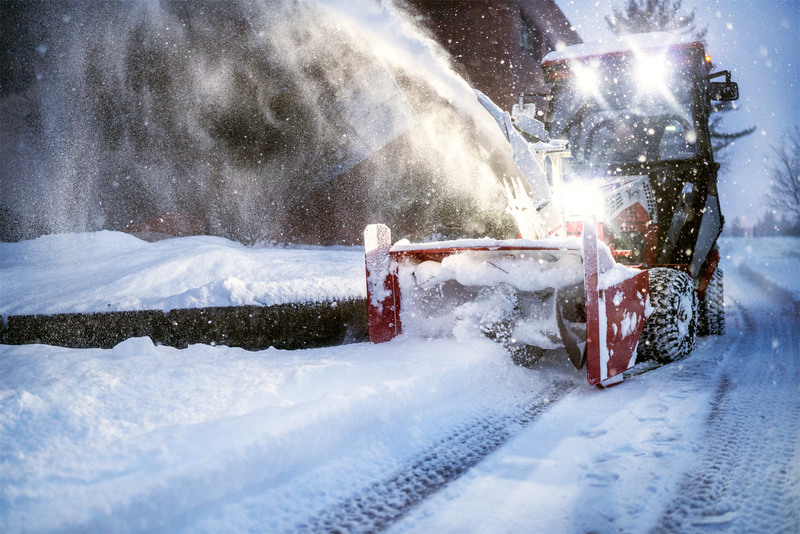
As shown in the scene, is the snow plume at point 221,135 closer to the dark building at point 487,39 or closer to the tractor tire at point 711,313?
the dark building at point 487,39

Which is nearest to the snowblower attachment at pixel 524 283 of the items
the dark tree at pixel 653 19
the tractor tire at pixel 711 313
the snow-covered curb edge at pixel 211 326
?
the snow-covered curb edge at pixel 211 326

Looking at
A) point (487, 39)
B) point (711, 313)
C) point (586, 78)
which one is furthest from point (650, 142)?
point (487, 39)

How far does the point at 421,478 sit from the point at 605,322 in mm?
1700

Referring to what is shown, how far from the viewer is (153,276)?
5.54m

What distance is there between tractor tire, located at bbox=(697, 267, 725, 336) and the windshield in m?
1.47

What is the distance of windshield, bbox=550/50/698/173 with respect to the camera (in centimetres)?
526

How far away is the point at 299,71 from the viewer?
34.1ft

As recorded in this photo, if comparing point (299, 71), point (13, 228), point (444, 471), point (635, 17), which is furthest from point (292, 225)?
point (635, 17)

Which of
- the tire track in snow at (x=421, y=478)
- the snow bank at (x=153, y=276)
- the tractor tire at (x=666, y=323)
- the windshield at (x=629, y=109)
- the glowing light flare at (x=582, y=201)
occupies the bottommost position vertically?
the tire track in snow at (x=421, y=478)

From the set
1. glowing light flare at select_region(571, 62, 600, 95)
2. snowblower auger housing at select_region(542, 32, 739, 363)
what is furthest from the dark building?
snowblower auger housing at select_region(542, 32, 739, 363)

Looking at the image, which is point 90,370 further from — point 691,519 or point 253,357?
point 691,519

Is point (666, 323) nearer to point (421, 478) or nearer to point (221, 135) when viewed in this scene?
point (421, 478)

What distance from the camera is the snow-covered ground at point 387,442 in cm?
183

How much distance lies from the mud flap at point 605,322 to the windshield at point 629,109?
2252mm
